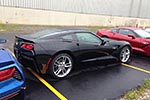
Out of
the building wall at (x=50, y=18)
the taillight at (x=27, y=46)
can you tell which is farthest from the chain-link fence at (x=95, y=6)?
the taillight at (x=27, y=46)

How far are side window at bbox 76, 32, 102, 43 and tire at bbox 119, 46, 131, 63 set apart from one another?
1.23 meters

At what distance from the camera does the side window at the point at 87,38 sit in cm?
531

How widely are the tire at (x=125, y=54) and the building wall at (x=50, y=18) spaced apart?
46.8ft

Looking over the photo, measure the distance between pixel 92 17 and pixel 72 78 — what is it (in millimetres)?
21008

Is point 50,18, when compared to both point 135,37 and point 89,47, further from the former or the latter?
point 89,47

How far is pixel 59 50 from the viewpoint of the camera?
15.1 feet

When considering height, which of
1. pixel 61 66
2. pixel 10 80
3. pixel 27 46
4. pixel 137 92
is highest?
pixel 27 46

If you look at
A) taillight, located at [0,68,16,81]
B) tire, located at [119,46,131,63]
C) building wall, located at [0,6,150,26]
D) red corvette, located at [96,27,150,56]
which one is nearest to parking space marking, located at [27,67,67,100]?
taillight, located at [0,68,16,81]

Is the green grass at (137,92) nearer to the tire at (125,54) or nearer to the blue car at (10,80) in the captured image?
the tire at (125,54)

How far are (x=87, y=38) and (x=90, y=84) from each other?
158 centimetres

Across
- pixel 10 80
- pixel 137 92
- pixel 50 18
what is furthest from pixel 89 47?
pixel 50 18

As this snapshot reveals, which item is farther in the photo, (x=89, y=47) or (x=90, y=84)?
(x=89, y=47)

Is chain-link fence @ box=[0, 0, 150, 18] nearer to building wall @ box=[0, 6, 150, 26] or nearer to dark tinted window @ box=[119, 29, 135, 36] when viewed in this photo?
building wall @ box=[0, 6, 150, 26]

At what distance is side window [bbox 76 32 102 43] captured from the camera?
17.4 ft
